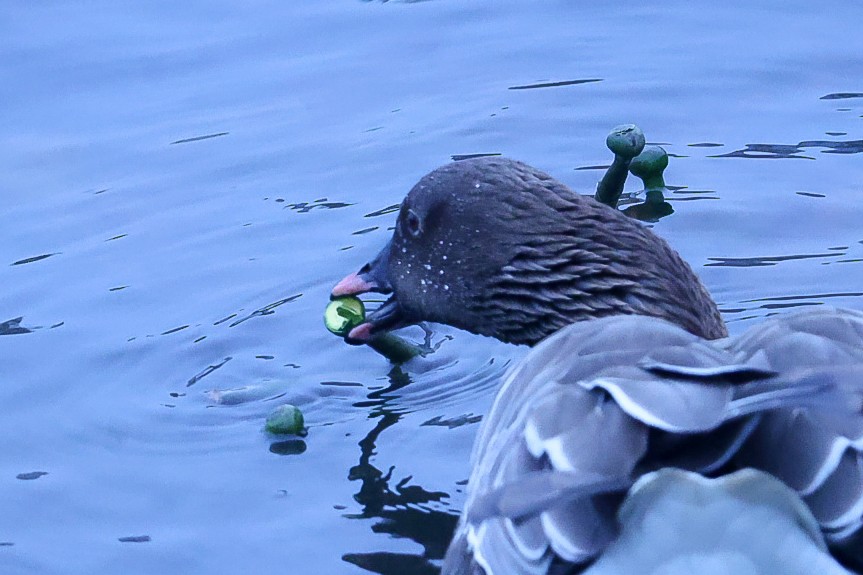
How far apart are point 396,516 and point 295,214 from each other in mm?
2939

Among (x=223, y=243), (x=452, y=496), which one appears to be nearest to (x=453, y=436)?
(x=452, y=496)

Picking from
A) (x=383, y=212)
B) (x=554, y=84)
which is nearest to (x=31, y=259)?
(x=383, y=212)

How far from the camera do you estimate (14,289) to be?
798cm

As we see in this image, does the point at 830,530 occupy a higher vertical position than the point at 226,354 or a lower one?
higher

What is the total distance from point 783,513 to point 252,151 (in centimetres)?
612

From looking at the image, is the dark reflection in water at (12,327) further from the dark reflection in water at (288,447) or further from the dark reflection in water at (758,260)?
the dark reflection in water at (758,260)

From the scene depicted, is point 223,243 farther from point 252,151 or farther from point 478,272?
point 478,272

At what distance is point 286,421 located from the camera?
21.1ft

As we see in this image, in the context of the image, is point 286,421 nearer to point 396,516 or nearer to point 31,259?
point 396,516

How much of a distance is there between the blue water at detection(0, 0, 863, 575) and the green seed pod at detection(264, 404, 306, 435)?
0.16ft

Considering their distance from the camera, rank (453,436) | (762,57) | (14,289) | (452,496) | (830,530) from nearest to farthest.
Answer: (830,530), (452,496), (453,436), (14,289), (762,57)

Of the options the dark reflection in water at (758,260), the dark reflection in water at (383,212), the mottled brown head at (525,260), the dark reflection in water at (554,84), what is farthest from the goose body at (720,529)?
the dark reflection in water at (554,84)

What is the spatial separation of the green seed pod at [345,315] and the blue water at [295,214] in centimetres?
25

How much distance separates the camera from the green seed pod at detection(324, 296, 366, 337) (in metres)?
6.87
